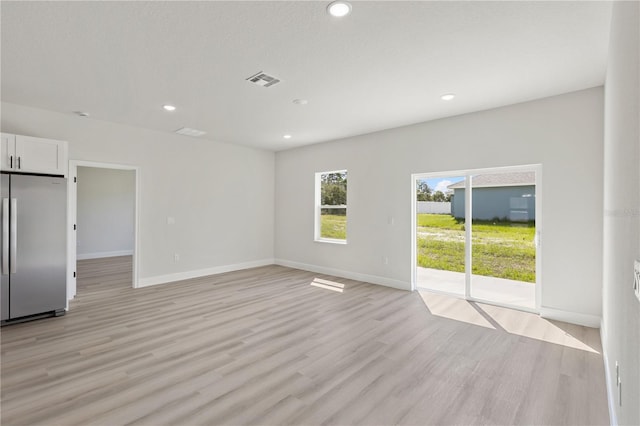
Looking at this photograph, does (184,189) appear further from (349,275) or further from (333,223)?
(349,275)

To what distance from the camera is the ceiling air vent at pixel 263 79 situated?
10.7 feet

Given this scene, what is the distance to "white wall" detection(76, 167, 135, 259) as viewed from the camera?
27.5ft

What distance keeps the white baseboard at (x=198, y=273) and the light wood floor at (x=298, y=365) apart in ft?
3.36

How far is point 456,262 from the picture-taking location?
4.86m

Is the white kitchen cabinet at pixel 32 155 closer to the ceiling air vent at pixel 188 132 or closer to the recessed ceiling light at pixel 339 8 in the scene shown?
the ceiling air vent at pixel 188 132

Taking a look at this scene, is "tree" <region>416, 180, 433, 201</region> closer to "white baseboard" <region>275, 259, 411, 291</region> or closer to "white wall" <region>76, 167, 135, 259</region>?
"white baseboard" <region>275, 259, 411, 291</region>

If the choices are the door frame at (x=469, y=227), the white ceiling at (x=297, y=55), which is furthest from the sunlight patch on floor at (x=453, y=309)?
the white ceiling at (x=297, y=55)

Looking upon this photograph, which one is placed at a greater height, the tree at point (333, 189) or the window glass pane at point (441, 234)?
the tree at point (333, 189)

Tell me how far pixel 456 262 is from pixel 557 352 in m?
1.98

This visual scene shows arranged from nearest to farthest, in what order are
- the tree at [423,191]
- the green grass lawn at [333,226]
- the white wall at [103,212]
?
the tree at [423,191]
the green grass lawn at [333,226]
the white wall at [103,212]

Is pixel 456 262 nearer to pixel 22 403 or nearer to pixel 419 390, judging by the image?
pixel 419 390

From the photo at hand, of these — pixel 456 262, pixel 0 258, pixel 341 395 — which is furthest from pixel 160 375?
pixel 456 262

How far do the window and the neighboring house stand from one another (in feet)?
7.40

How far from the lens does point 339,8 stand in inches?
86.0
